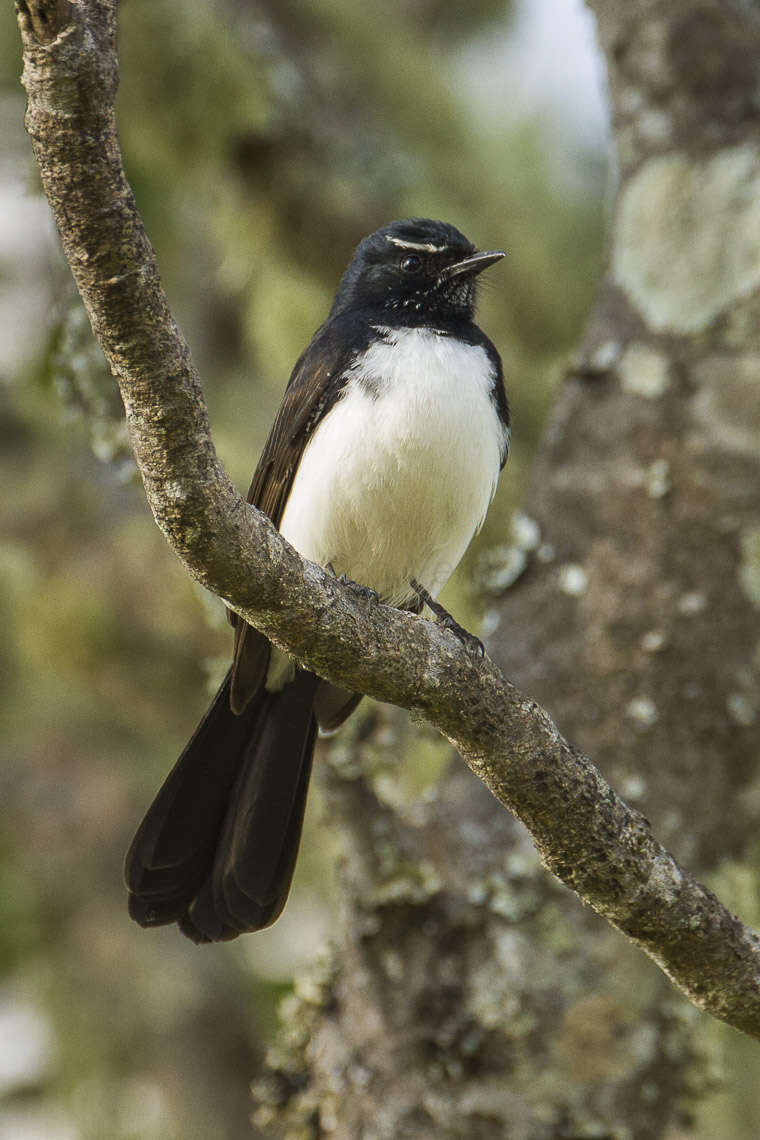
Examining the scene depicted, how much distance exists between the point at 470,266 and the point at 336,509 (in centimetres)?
83

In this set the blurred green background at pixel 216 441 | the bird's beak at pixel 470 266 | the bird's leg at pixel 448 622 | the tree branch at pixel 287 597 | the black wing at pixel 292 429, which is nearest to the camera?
the tree branch at pixel 287 597

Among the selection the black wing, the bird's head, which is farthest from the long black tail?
the bird's head

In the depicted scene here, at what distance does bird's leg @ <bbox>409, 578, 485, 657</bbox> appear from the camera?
298 centimetres

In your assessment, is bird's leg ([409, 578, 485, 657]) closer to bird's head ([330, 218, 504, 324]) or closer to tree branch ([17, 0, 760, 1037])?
tree branch ([17, 0, 760, 1037])

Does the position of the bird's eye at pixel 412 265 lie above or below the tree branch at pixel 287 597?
above

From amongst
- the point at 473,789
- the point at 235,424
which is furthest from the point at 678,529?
the point at 235,424

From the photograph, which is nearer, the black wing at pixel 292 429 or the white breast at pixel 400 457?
the white breast at pixel 400 457

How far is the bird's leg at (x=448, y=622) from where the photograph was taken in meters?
2.98

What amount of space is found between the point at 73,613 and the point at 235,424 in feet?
3.91

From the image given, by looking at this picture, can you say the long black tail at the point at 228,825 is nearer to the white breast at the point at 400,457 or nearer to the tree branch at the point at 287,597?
the white breast at the point at 400,457

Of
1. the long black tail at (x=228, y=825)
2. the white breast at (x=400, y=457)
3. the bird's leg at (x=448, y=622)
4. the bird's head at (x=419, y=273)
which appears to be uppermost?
the bird's head at (x=419, y=273)

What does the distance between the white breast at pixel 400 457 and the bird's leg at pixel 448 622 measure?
15 centimetres

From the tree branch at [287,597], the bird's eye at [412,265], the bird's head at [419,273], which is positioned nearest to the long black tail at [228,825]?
the tree branch at [287,597]

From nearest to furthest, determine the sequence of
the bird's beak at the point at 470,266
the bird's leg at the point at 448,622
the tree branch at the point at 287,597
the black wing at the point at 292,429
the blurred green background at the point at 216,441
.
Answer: the tree branch at the point at 287,597
the bird's leg at the point at 448,622
the black wing at the point at 292,429
the bird's beak at the point at 470,266
the blurred green background at the point at 216,441
